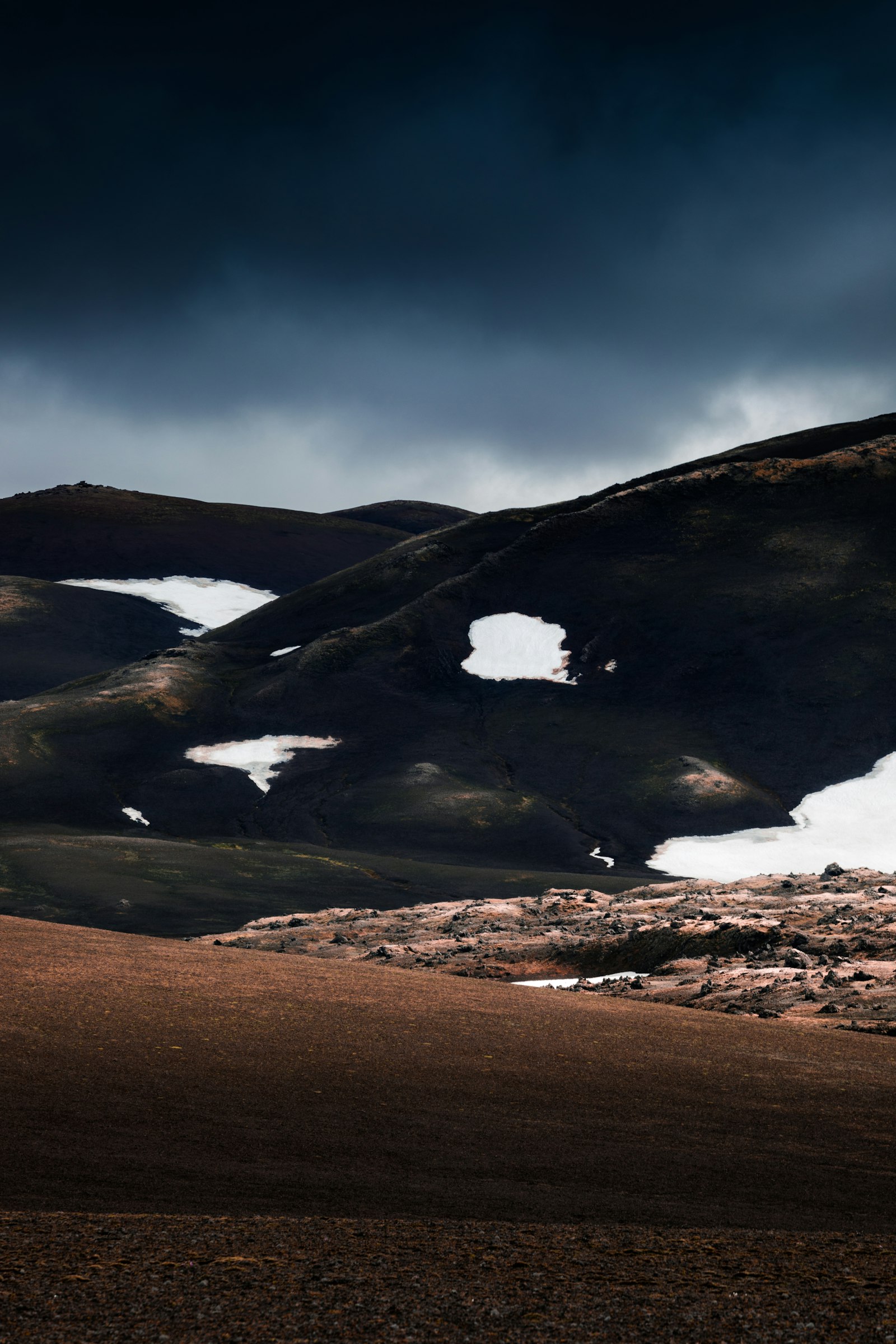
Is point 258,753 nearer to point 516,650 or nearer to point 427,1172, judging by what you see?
point 516,650

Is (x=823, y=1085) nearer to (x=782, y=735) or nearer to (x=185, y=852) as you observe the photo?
(x=185, y=852)

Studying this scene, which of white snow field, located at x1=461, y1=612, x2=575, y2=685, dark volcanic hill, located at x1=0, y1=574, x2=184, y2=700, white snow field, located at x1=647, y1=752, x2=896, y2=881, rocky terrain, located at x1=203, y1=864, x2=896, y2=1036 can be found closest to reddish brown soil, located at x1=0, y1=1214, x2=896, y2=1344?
rocky terrain, located at x1=203, y1=864, x2=896, y2=1036

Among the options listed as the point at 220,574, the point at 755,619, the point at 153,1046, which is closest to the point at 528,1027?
the point at 153,1046

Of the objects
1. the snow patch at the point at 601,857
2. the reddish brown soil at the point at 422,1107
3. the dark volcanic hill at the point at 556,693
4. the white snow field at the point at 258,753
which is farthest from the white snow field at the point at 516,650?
the reddish brown soil at the point at 422,1107

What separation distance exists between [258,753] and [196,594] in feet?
253

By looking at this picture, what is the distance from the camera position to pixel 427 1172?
7297 millimetres

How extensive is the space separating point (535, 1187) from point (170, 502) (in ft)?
557

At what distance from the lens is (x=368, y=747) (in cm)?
6069

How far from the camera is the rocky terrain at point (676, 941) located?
17109mm

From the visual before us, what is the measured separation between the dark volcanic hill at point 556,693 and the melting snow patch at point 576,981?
697 inches

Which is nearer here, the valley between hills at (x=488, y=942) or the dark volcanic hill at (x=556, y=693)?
the valley between hills at (x=488, y=942)

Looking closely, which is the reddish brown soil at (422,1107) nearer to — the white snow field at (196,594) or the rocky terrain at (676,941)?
the rocky terrain at (676,941)

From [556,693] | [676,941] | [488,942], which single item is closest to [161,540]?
[556,693]

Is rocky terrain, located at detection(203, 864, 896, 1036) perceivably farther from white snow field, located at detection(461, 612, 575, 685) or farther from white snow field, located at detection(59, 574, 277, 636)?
white snow field, located at detection(59, 574, 277, 636)
